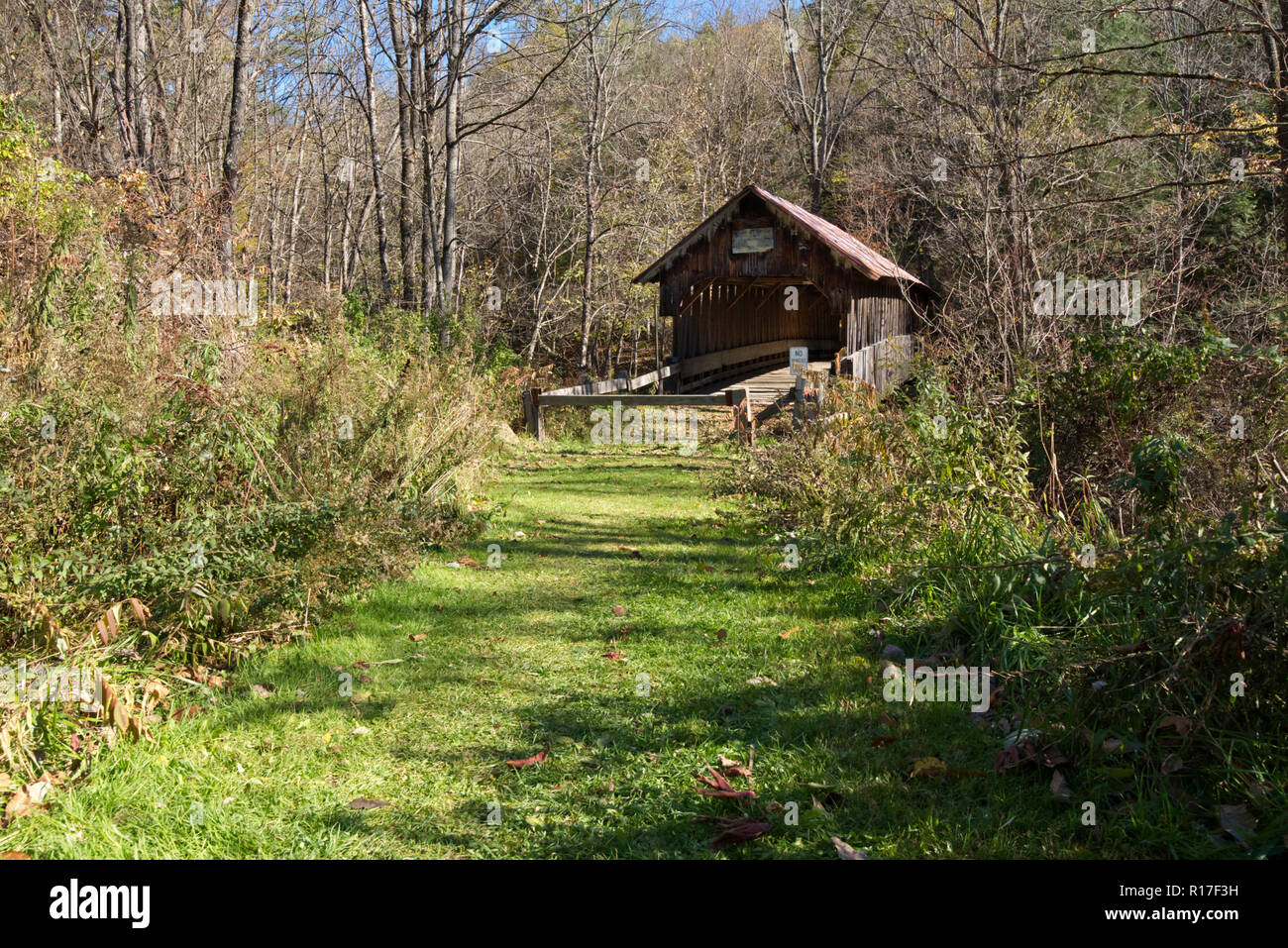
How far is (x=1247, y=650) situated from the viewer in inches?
150

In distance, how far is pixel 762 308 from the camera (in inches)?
1016

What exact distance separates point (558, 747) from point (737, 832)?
1.21m

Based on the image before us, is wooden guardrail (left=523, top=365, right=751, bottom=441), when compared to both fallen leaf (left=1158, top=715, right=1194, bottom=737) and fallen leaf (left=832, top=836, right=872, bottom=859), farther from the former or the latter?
fallen leaf (left=832, top=836, right=872, bottom=859)

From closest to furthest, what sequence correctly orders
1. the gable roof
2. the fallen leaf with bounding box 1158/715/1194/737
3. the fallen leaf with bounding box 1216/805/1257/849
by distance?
1. the fallen leaf with bounding box 1216/805/1257/849
2. the fallen leaf with bounding box 1158/715/1194/737
3. the gable roof

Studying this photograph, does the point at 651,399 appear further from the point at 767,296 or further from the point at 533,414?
the point at 767,296

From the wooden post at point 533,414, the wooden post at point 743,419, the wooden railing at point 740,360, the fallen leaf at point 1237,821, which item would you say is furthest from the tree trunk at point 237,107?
the wooden railing at point 740,360

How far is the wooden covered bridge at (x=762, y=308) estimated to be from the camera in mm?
19406

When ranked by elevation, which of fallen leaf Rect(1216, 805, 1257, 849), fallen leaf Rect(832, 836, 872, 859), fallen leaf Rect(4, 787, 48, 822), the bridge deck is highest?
the bridge deck

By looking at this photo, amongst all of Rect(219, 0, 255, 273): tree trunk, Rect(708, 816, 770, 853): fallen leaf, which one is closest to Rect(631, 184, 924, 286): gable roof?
Rect(219, 0, 255, 273): tree trunk

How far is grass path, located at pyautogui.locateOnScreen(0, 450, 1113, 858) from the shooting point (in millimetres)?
3658

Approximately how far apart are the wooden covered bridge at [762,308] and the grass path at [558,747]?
1033 centimetres

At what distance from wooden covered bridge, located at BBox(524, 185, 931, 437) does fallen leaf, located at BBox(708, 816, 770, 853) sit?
42.9ft

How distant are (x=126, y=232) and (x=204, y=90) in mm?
16060
